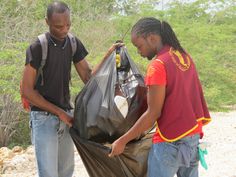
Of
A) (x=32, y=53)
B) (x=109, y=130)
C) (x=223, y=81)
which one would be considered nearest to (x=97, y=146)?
(x=109, y=130)

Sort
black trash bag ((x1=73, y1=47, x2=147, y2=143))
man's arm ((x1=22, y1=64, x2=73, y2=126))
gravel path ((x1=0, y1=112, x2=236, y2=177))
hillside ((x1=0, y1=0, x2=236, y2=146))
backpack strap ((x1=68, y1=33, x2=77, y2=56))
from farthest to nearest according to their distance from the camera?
hillside ((x1=0, y1=0, x2=236, y2=146))
gravel path ((x1=0, y1=112, x2=236, y2=177))
backpack strap ((x1=68, y1=33, x2=77, y2=56))
man's arm ((x1=22, y1=64, x2=73, y2=126))
black trash bag ((x1=73, y1=47, x2=147, y2=143))

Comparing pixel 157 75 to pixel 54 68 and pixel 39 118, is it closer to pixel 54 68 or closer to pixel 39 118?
pixel 54 68

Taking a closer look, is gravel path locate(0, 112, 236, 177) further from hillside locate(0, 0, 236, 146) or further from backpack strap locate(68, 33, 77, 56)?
backpack strap locate(68, 33, 77, 56)

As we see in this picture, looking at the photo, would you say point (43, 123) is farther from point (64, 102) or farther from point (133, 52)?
point (133, 52)

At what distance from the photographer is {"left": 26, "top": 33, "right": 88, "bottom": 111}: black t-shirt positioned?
313 centimetres

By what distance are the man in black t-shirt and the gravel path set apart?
2.00 m

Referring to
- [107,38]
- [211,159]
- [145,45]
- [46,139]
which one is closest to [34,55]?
[46,139]

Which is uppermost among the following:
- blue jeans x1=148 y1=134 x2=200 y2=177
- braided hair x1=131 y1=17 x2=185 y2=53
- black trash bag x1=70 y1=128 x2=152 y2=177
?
braided hair x1=131 y1=17 x2=185 y2=53

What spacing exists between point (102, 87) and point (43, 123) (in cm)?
47

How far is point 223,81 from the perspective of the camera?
11.0m

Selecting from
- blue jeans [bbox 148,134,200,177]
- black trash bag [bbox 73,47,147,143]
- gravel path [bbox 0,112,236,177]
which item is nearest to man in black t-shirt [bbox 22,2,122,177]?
black trash bag [bbox 73,47,147,143]

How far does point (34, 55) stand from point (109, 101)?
1.84 feet

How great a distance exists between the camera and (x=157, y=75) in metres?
2.65

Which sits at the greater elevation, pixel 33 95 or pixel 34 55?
pixel 34 55
